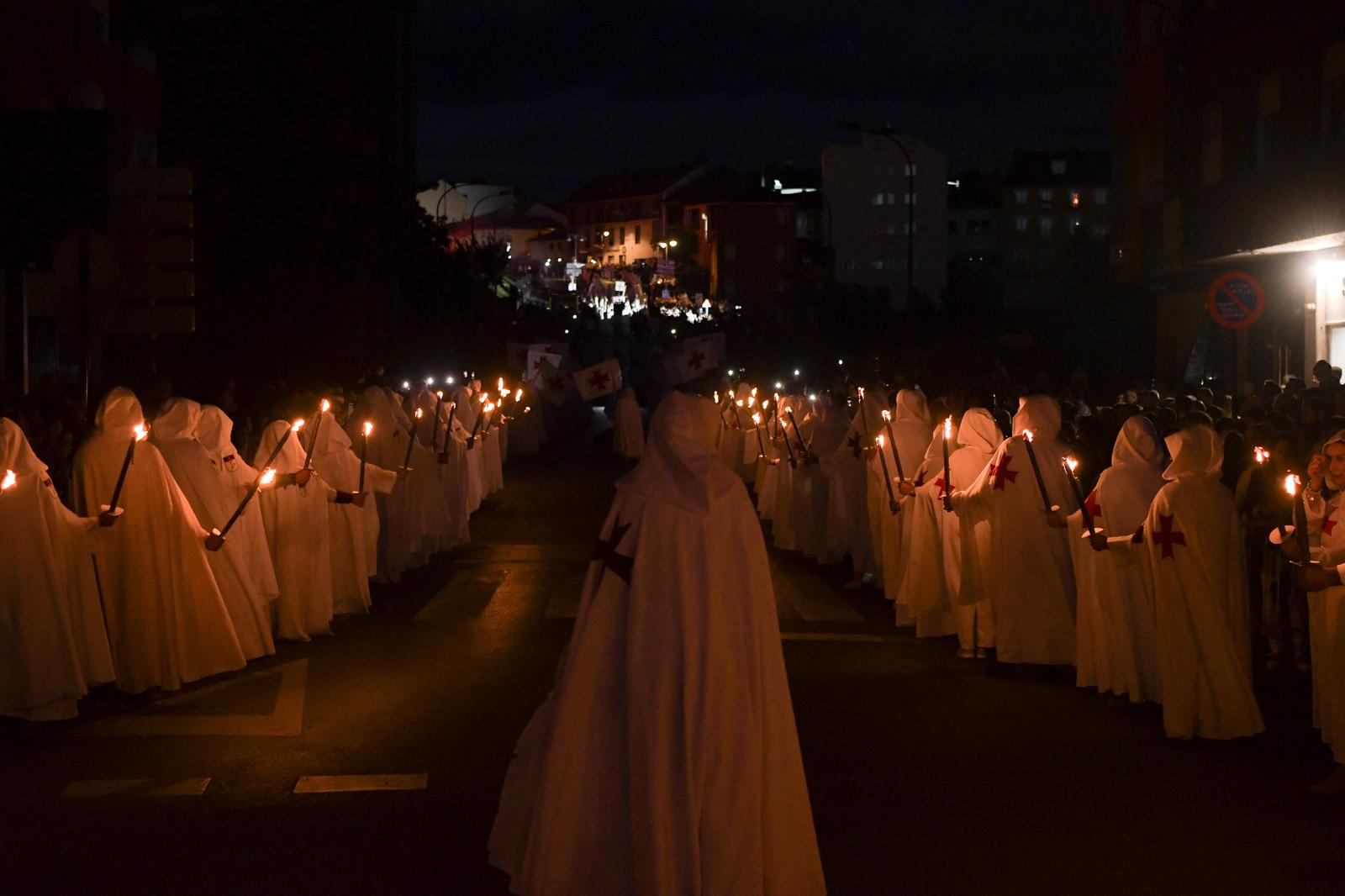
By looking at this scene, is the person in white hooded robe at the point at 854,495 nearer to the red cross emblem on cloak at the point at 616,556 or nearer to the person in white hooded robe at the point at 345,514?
the person in white hooded robe at the point at 345,514

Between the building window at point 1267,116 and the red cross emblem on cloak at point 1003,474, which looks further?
the building window at point 1267,116

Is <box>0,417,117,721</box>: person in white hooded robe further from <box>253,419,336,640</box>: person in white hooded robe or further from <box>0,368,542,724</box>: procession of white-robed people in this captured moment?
<box>253,419,336,640</box>: person in white hooded robe

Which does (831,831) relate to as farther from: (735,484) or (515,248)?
(515,248)

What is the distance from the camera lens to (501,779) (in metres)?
8.58

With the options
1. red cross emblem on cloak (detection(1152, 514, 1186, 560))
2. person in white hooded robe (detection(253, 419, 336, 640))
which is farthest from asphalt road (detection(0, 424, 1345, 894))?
red cross emblem on cloak (detection(1152, 514, 1186, 560))

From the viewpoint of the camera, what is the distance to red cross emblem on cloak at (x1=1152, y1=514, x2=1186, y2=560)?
9453 millimetres

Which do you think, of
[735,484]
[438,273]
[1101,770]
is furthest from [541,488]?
[438,273]

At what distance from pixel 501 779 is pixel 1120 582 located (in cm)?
435

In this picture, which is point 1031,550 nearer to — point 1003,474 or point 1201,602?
point 1003,474

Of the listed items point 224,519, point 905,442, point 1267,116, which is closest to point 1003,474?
point 905,442

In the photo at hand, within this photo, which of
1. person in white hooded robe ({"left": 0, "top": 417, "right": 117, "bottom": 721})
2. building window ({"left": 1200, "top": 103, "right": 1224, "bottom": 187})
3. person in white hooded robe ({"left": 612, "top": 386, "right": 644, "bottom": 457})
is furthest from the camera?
person in white hooded robe ({"left": 612, "top": 386, "right": 644, "bottom": 457})

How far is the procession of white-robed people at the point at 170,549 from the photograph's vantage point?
9.72 meters

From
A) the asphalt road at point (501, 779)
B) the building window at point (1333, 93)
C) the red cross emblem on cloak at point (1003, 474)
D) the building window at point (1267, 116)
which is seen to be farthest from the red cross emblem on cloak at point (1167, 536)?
the building window at point (1267, 116)

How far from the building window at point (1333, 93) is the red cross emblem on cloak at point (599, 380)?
16179 mm
